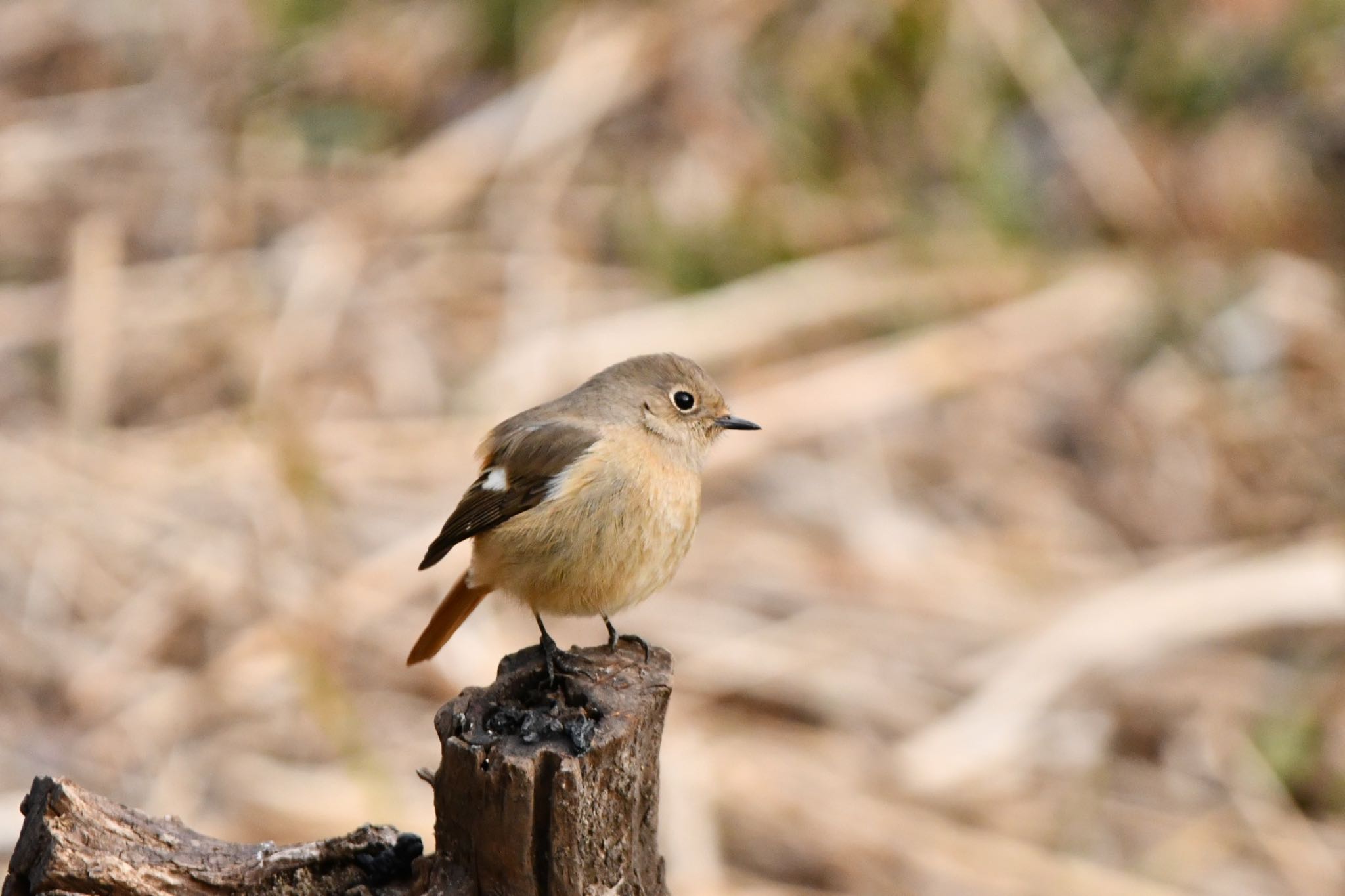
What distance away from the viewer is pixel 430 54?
9.12 meters

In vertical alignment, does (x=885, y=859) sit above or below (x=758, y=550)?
below

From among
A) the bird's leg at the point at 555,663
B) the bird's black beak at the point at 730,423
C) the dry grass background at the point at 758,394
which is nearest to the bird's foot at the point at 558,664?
the bird's leg at the point at 555,663

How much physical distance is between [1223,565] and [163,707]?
4.35 meters

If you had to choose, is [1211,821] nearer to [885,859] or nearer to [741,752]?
[885,859]

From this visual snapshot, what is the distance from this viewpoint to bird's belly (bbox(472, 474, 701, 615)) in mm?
3551

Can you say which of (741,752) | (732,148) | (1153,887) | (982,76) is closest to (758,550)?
(741,752)

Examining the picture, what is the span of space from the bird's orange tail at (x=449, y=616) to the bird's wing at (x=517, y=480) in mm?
95

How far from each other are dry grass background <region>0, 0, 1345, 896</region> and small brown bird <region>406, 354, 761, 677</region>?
139cm

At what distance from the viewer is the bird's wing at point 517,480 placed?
12.0 feet

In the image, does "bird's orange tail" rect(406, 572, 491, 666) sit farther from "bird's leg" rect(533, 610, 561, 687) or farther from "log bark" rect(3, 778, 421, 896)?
"log bark" rect(3, 778, 421, 896)

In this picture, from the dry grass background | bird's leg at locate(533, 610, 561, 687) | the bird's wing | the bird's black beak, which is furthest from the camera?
the dry grass background

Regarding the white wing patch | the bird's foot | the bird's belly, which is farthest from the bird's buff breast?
the bird's foot

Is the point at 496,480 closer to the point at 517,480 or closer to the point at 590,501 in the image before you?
the point at 517,480

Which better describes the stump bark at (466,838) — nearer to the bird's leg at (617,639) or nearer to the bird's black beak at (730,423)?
the bird's leg at (617,639)
